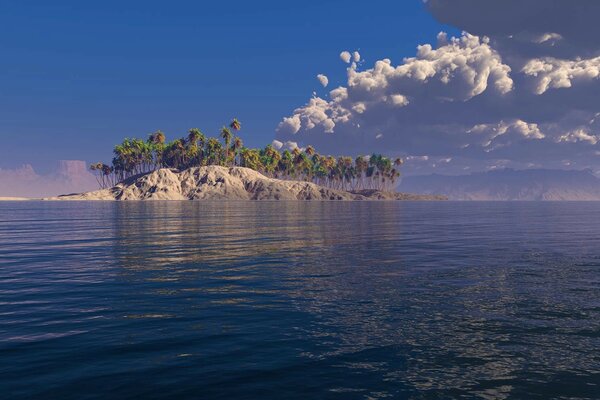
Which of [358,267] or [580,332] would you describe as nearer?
[580,332]

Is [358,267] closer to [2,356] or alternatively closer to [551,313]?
[551,313]

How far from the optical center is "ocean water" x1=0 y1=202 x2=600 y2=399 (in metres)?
10.7

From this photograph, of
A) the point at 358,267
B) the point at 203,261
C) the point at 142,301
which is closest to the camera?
the point at 142,301

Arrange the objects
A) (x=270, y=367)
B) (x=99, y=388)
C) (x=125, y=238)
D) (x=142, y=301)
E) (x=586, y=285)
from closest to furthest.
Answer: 1. (x=99, y=388)
2. (x=270, y=367)
3. (x=142, y=301)
4. (x=586, y=285)
5. (x=125, y=238)

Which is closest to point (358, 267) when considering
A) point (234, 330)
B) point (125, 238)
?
point (234, 330)

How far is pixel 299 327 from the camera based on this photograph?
15141 millimetres

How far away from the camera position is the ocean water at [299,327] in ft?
35.0

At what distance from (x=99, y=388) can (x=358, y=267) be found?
18.8 m

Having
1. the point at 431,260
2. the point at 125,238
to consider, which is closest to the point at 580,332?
the point at 431,260

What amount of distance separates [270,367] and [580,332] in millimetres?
10158

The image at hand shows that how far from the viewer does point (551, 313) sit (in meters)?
16.9

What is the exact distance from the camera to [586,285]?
22.1 m

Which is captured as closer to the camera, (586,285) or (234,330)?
(234,330)

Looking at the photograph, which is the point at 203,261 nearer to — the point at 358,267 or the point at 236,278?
the point at 236,278
